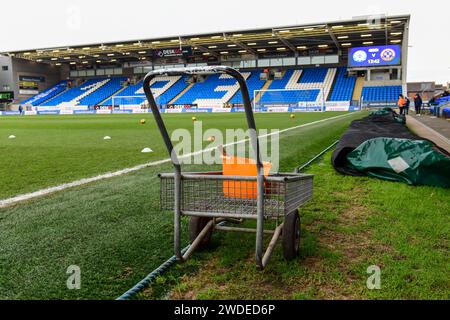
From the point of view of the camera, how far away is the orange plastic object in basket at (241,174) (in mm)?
2672

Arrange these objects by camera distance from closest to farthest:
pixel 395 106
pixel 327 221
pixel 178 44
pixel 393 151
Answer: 1. pixel 327 221
2. pixel 393 151
3. pixel 395 106
4. pixel 178 44

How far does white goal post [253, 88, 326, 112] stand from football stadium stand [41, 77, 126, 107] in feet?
65.7

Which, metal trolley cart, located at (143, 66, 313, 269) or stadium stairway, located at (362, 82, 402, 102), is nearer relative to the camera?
metal trolley cart, located at (143, 66, 313, 269)

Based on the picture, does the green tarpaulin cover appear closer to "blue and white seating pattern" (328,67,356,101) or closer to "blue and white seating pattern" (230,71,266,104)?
"blue and white seating pattern" (328,67,356,101)

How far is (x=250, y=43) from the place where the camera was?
45.9 metres

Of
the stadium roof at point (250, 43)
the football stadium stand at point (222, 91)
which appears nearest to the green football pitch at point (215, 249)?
the football stadium stand at point (222, 91)

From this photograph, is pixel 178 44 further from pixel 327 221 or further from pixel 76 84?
pixel 327 221

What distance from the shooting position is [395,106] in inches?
1389

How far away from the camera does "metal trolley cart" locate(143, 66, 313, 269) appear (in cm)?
244

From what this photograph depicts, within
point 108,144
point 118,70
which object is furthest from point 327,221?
point 118,70

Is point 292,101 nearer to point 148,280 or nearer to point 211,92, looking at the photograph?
point 211,92

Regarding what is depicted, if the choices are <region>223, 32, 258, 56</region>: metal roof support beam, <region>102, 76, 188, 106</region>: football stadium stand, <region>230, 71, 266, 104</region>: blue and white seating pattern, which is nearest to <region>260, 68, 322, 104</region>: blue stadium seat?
<region>230, 71, 266, 104</region>: blue and white seating pattern

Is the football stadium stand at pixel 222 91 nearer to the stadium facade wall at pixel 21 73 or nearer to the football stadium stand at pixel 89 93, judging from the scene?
the football stadium stand at pixel 89 93
